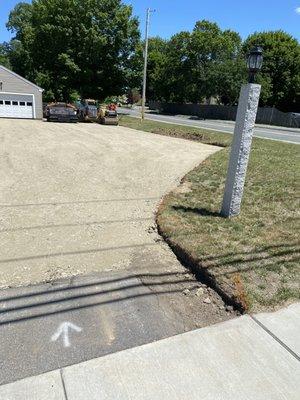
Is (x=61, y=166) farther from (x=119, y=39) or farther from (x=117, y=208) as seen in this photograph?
(x=119, y=39)

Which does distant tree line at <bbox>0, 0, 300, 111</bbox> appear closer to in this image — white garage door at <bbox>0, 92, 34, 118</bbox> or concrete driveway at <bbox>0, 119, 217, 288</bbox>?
white garage door at <bbox>0, 92, 34, 118</bbox>

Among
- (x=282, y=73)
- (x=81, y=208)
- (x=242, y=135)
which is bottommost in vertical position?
(x=81, y=208)

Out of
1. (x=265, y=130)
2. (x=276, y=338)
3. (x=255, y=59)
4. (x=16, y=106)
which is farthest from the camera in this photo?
(x=16, y=106)

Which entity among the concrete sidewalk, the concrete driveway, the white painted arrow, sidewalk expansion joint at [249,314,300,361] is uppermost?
sidewalk expansion joint at [249,314,300,361]

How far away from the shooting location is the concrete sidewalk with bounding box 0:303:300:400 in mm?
2945

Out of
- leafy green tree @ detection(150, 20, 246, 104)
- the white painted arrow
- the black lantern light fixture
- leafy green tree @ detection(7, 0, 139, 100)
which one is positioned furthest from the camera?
leafy green tree @ detection(150, 20, 246, 104)

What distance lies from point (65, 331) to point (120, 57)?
3838 centimetres

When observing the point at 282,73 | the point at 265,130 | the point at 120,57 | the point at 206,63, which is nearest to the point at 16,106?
the point at 120,57

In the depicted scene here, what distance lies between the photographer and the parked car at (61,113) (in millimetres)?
27531

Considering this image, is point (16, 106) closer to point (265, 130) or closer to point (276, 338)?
point (265, 130)

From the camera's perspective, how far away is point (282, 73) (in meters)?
44.9

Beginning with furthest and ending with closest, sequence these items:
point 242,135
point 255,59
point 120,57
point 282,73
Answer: point 282,73
point 120,57
point 242,135
point 255,59

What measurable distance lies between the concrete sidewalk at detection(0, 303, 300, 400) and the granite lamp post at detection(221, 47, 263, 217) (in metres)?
3.04

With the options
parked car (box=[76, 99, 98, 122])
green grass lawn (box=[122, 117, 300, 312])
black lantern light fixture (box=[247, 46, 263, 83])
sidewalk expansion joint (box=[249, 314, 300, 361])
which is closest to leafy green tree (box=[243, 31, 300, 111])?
parked car (box=[76, 99, 98, 122])
